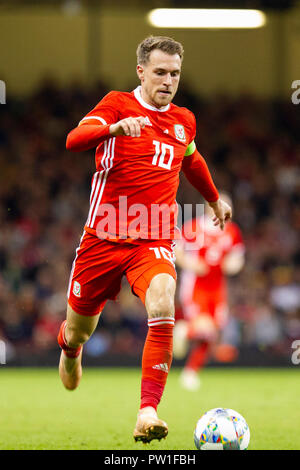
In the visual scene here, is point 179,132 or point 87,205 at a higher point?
point 87,205

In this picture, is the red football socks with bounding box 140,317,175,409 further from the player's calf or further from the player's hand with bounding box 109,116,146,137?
the player's calf

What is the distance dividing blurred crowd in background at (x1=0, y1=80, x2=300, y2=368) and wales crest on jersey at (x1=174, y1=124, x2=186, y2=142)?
26.6 ft

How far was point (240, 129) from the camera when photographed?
1788 cm

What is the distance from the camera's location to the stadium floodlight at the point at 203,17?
637 inches

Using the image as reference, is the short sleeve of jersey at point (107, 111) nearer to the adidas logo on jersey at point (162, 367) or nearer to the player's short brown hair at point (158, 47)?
the player's short brown hair at point (158, 47)

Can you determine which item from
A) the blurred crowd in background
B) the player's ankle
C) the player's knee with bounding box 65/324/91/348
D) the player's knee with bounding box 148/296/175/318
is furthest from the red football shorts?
the blurred crowd in background

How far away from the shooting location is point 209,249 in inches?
410

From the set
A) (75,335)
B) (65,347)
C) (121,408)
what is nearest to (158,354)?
(75,335)

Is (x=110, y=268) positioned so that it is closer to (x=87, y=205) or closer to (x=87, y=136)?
(x=87, y=136)

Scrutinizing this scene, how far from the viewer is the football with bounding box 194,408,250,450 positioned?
4.69 meters

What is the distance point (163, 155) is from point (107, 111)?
17.9 inches

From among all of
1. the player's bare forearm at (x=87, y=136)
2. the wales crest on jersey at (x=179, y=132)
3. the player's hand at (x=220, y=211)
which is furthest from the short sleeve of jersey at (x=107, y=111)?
the player's hand at (x=220, y=211)

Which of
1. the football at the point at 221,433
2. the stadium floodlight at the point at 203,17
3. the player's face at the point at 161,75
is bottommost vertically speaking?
the football at the point at 221,433
